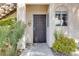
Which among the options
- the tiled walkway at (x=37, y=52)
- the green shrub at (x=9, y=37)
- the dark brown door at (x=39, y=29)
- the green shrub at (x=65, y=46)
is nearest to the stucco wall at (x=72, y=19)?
the tiled walkway at (x=37, y=52)

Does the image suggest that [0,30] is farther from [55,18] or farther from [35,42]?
[35,42]

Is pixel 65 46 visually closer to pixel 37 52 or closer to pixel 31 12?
pixel 37 52

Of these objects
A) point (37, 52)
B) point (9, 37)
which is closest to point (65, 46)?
point (37, 52)

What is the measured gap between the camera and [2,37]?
39.4 feet

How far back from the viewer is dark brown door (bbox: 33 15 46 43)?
20.8 metres

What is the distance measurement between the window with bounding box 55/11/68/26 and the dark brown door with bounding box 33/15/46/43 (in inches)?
104

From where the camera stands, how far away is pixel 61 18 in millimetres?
18609

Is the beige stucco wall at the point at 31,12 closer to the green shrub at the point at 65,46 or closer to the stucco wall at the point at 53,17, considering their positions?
the stucco wall at the point at 53,17

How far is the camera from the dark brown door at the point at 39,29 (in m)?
20.8

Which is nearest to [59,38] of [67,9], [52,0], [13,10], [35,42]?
[52,0]

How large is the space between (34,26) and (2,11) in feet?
12.7

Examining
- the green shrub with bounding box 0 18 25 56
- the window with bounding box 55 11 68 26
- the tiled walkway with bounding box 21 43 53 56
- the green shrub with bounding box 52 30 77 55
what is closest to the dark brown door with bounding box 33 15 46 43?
the window with bounding box 55 11 68 26

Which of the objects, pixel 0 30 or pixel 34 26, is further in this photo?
pixel 34 26

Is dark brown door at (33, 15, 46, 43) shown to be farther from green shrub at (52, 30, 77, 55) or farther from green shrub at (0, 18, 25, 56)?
green shrub at (0, 18, 25, 56)
